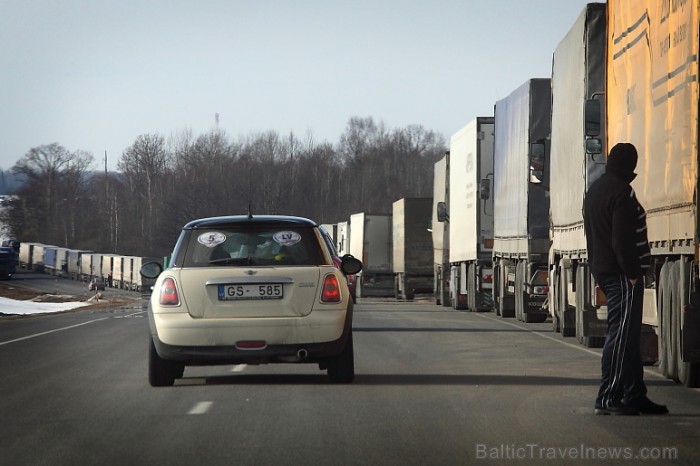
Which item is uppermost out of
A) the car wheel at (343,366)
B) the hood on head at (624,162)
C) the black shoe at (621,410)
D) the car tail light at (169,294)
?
the hood on head at (624,162)

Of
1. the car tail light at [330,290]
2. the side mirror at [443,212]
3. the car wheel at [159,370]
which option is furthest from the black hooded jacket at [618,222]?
the side mirror at [443,212]

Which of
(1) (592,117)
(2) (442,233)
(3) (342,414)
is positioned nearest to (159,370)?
(3) (342,414)

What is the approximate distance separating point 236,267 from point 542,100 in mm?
13641

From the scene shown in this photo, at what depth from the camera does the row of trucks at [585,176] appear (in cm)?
1187

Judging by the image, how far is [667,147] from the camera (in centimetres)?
1244

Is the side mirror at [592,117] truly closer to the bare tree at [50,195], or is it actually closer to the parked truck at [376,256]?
the parked truck at [376,256]

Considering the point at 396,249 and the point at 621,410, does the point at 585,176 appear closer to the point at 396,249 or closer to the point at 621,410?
the point at 621,410

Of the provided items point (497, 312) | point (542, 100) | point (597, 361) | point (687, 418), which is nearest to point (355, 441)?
point (687, 418)

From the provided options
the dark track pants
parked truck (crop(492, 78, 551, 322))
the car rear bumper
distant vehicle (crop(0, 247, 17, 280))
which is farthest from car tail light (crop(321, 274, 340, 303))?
distant vehicle (crop(0, 247, 17, 280))

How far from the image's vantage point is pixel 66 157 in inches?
6063

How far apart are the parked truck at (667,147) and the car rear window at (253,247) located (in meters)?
3.17

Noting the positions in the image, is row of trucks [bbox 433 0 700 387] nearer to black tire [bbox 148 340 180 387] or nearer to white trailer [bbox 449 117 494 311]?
white trailer [bbox 449 117 494 311]

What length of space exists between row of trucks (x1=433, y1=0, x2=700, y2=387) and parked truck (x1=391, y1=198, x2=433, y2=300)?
11790 mm

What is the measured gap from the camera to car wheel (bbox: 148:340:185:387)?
12.5m
